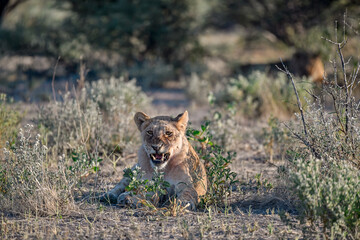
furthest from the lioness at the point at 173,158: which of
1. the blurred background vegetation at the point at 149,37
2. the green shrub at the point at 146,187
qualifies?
the blurred background vegetation at the point at 149,37

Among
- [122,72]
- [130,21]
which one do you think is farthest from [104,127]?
[130,21]

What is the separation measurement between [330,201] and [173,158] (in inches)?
69.6

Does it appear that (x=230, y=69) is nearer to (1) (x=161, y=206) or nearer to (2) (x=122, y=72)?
(2) (x=122, y=72)

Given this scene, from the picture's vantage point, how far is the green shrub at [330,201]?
3951 millimetres

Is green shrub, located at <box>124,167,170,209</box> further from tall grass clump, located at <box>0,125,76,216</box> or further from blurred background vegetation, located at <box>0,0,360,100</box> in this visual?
blurred background vegetation, located at <box>0,0,360,100</box>

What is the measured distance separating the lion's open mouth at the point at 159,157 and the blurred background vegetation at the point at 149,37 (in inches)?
393

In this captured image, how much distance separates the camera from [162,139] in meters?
5.01

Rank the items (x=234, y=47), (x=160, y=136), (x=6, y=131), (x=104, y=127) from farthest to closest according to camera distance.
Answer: (x=234, y=47) → (x=104, y=127) → (x=6, y=131) → (x=160, y=136)

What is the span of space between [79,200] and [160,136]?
4.06ft

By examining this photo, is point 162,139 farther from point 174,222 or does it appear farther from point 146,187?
point 174,222

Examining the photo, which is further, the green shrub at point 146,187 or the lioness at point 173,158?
the lioness at point 173,158

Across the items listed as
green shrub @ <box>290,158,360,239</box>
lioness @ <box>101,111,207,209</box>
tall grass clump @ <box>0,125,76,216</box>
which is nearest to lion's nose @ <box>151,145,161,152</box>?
lioness @ <box>101,111,207,209</box>

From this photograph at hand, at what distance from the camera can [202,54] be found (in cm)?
1753

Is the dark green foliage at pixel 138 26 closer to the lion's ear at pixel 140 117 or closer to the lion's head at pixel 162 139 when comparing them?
the lion's ear at pixel 140 117
